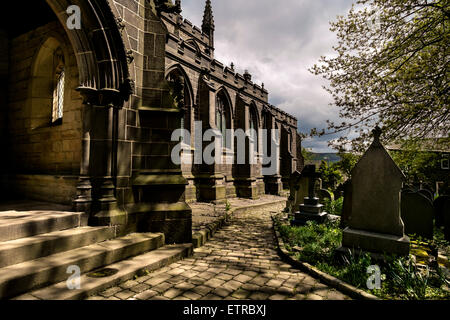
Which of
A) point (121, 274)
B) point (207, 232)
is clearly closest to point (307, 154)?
point (207, 232)

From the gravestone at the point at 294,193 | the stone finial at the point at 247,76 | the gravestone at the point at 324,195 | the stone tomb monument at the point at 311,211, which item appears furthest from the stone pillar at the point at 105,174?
the stone finial at the point at 247,76

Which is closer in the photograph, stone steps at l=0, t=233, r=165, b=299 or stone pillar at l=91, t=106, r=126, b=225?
stone steps at l=0, t=233, r=165, b=299

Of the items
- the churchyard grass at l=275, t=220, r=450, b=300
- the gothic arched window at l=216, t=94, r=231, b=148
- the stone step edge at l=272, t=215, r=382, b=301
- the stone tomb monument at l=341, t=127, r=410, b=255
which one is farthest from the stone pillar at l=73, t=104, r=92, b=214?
the gothic arched window at l=216, t=94, r=231, b=148

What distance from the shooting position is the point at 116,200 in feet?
13.1

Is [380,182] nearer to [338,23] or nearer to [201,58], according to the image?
[338,23]

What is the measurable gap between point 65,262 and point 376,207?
190 inches

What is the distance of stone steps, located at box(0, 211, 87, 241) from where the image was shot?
2.87 metres

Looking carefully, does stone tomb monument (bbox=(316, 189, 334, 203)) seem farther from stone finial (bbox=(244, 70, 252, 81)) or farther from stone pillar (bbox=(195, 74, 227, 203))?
stone finial (bbox=(244, 70, 252, 81))

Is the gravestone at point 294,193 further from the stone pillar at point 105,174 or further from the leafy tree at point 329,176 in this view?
the leafy tree at point 329,176

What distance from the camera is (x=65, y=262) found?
273 centimetres

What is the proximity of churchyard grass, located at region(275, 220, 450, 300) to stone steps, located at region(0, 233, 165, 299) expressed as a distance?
2.88 meters

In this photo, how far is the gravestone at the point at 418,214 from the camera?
16.8 ft
